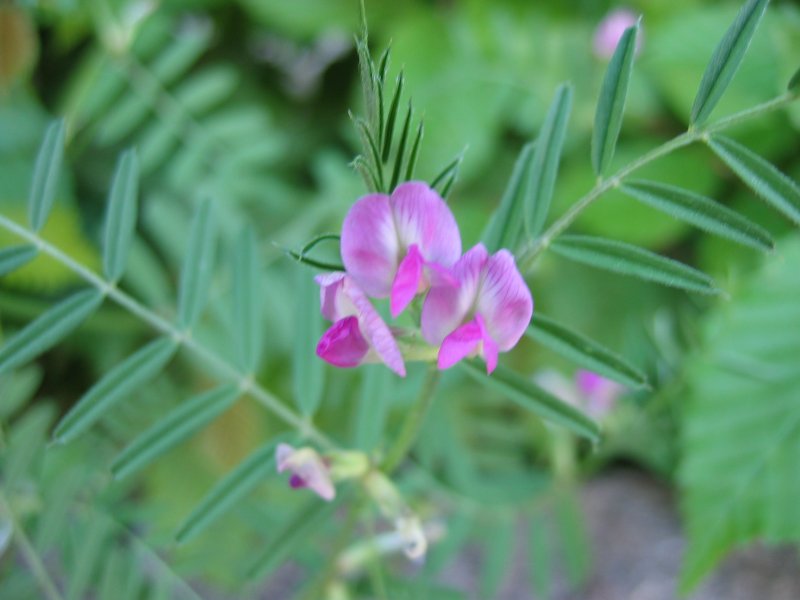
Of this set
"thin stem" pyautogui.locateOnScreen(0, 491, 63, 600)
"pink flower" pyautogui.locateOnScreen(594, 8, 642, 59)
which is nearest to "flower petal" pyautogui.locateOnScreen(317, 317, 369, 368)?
"thin stem" pyautogui.locateOnScreen(0, 491, 63, 600)

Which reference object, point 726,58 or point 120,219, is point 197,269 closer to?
point 120,219

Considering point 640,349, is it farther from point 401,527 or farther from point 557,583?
point 401,527

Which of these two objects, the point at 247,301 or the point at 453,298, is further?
the point at 247,301

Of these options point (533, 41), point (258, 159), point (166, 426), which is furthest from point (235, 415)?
point (533, 41)

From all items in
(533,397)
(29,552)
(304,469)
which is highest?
(533,397)

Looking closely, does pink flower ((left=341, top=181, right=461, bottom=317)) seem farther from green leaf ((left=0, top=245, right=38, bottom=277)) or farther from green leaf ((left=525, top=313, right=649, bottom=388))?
green leaf ((left=0, top=245, right=38, bottom=277))

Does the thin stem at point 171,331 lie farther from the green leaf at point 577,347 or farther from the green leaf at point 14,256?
the green leaf at point 577,347

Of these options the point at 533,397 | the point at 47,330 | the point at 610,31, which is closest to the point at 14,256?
the point at 47,330

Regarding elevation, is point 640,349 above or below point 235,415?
above
